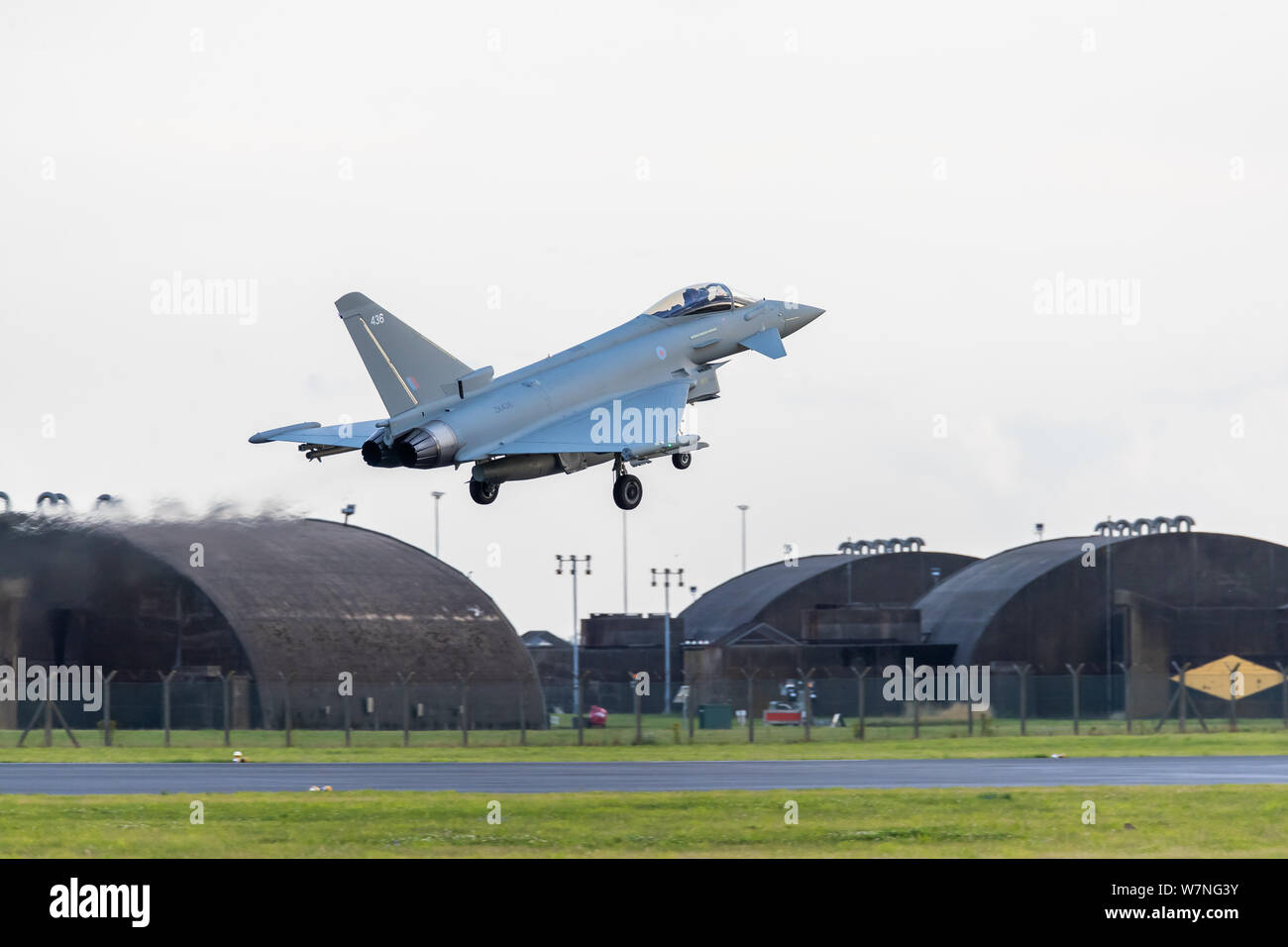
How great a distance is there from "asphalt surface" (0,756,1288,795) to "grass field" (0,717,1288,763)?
3.89m

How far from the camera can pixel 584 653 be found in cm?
12019

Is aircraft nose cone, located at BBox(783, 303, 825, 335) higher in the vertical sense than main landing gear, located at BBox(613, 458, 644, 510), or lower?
higher

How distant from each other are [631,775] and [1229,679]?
197ft

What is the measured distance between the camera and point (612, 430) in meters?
35.7

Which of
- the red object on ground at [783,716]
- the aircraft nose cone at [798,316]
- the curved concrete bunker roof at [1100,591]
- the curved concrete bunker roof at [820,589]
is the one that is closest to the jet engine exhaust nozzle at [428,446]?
the aircraft nose cone at [798,316]

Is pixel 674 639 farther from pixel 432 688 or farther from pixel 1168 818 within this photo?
pixel 1168 818

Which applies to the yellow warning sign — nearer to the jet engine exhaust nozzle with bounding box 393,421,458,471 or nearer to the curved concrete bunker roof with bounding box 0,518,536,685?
the curved concrete bunker roof with bounding box 0,518,536,685

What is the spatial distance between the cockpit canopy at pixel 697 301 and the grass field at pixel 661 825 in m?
10.6

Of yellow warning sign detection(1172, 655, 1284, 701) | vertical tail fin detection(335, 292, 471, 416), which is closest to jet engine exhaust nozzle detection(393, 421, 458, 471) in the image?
vertical tail fin detection(335, 292, 471, 416)

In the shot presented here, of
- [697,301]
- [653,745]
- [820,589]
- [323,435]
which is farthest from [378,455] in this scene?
[820,589]

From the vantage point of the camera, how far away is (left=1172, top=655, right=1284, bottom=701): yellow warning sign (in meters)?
97.2

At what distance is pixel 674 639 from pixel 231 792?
7886cm
